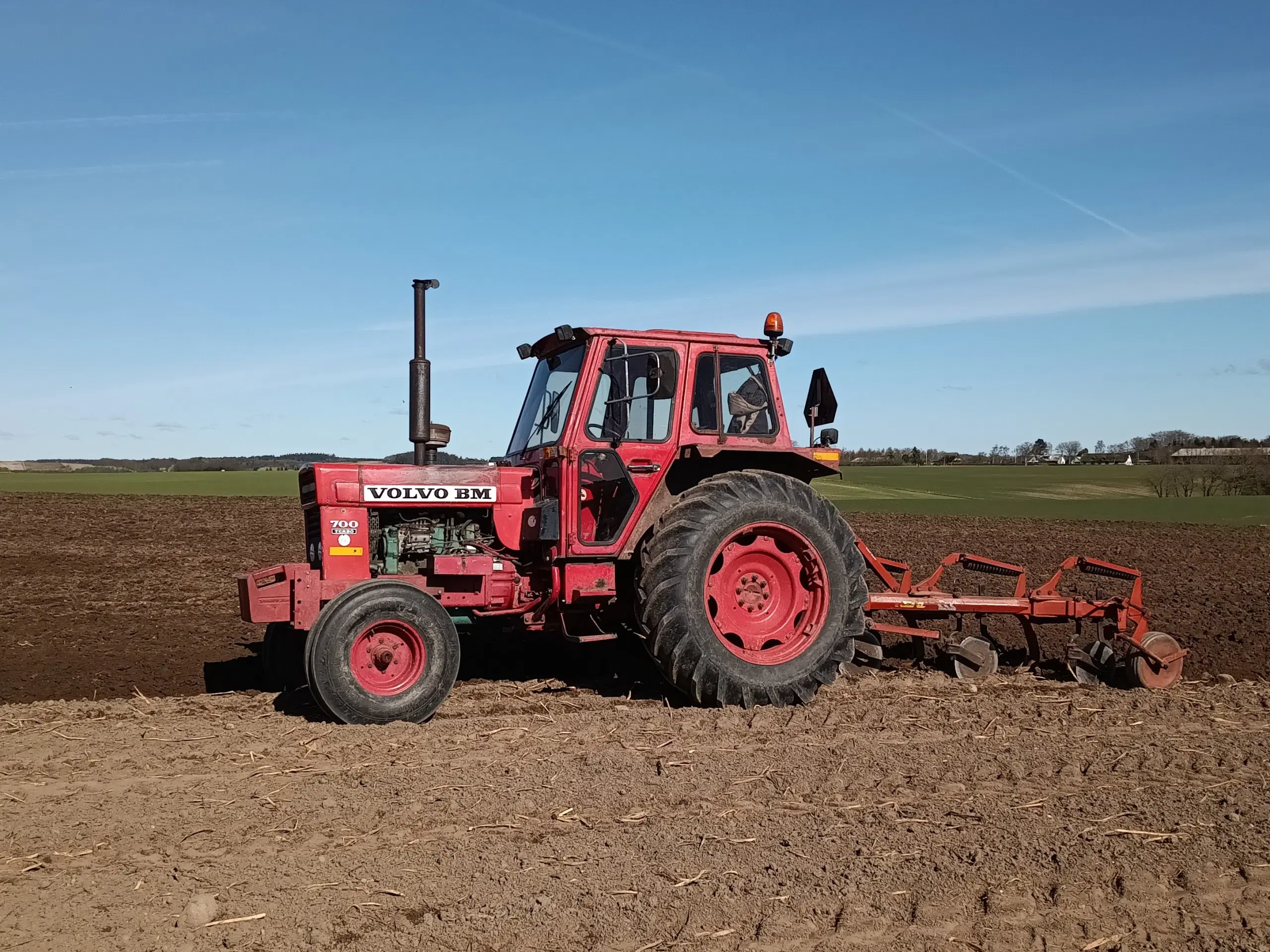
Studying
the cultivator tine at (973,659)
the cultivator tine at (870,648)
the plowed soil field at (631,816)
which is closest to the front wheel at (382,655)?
the plowed soil field at (631,816)

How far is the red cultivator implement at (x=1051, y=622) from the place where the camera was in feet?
25.7

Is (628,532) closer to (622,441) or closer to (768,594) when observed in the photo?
(622,441)

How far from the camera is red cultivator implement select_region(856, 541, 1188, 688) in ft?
25.7

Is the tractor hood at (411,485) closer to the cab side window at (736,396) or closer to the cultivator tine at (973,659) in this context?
the cab side window at (736,396)

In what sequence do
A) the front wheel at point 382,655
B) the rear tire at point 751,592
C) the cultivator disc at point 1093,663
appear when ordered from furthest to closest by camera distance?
the cultivator disc at point 1093,663, the rear tire at point 751,592, the front wheel at point 382,655

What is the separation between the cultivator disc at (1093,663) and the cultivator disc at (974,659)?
0.57 metres

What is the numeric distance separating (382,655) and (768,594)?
2.50m

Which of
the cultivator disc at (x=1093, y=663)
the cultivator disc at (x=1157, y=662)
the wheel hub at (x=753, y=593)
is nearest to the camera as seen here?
the wheel hub at (x=753, y=593)

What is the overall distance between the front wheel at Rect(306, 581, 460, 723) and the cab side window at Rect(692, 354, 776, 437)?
2168 mm

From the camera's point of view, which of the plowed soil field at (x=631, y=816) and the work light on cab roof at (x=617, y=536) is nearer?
the plowed soil field at (x=631, y=816)

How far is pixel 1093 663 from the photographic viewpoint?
26.3ft

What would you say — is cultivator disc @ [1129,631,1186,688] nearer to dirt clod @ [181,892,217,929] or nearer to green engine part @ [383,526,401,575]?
green engine part @ [383,526,401,575]

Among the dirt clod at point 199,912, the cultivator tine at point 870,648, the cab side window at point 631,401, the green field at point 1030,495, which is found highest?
the cab side window at point 631,401

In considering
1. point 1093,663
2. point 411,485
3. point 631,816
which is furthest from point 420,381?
point 1093,663
